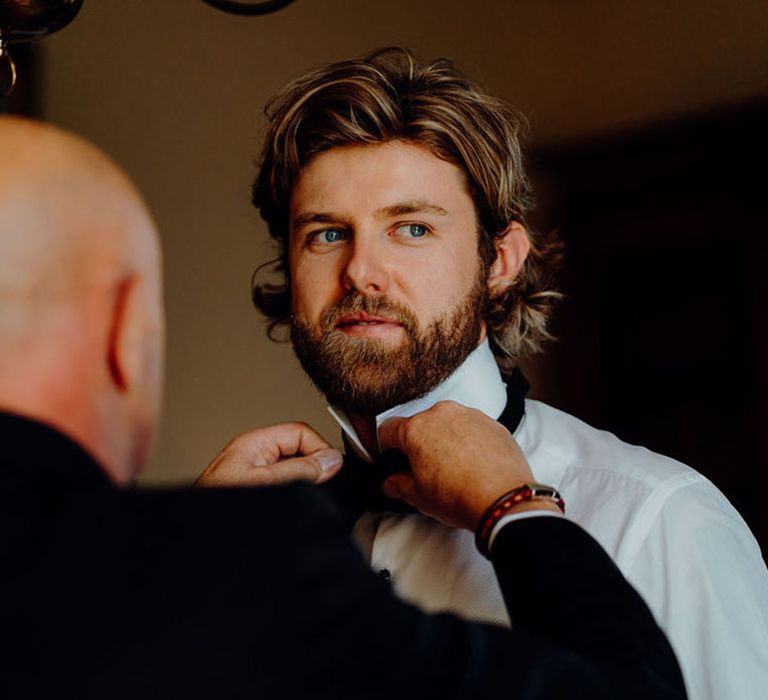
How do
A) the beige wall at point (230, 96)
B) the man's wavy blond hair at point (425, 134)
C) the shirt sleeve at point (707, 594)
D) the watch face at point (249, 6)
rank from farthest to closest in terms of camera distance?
the beige wall at point (230, 96)
the man's wavy blond hair at point (425, 134)
the watch face at point (249, 6)
the shirt sleeve at point (707, 594)

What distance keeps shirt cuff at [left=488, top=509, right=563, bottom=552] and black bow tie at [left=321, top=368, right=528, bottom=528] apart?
1.51 feet

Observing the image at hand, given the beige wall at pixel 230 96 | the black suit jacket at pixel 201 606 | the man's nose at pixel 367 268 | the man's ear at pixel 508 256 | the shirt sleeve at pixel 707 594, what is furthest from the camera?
the beige wall at pixel 230 96

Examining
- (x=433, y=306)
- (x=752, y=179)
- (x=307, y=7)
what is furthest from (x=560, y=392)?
(x=433, y=306)

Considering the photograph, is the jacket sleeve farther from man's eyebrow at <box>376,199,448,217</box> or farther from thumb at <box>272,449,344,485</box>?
man's eyebrow at <box>376,199,448,217</box>

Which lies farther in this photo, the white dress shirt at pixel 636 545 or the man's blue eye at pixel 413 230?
the man's blue eye at pixel 413 230

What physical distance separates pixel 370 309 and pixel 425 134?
30 cm

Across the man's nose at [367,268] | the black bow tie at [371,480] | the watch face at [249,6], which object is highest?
the watch face at [249,6]

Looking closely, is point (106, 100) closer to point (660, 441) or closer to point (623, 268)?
point (623, 268)

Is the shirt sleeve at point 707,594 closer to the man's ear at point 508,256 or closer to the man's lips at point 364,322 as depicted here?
the man's lips at point 364,322

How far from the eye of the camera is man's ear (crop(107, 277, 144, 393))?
2.81 feet

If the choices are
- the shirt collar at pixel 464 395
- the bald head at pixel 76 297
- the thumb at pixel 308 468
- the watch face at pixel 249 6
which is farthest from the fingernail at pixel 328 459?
the bald head at pixel 76 297

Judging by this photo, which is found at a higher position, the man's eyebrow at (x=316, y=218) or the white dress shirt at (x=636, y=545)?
the man's eyebrow at (x=316, y=218)

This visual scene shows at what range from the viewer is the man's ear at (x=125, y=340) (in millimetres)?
856

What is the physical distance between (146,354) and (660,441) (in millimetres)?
3345
